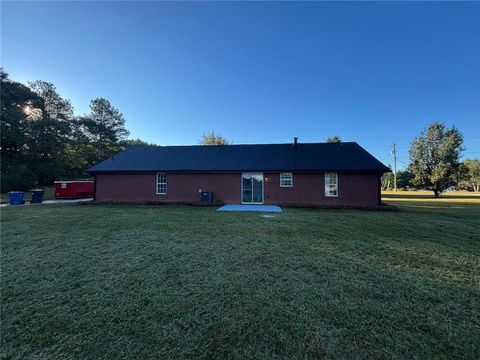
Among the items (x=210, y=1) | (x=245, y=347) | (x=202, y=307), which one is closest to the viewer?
(x=245, y=347)

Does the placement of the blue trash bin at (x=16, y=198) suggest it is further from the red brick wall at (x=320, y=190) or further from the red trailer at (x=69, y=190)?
the red brick wall at (x=320, y=190)

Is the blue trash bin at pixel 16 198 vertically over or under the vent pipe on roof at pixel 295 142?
under

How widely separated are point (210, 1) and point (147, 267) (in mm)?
13352

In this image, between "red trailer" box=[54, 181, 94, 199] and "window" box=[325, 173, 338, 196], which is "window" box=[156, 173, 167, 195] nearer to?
"red trailer" box=[54, 181, 94, 199]

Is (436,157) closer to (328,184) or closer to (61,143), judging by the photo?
(328,184)

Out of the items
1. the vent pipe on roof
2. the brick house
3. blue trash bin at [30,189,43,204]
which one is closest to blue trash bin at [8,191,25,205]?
blue trash bin at [30,189,43,204]

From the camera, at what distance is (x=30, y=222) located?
9.64 m

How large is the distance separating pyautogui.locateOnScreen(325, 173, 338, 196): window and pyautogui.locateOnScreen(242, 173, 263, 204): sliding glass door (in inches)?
181

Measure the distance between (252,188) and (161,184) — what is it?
7.02m

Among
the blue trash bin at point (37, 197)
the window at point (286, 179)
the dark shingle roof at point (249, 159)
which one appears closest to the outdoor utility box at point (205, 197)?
the dark shingle roof at point (249, 159)

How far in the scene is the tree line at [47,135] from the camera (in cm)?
2680

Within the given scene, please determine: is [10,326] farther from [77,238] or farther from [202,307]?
[77,238]

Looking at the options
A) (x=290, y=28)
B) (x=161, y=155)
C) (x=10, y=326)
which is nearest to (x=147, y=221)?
(x=10, y=326)

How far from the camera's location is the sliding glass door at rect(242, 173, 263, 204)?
16.2m
